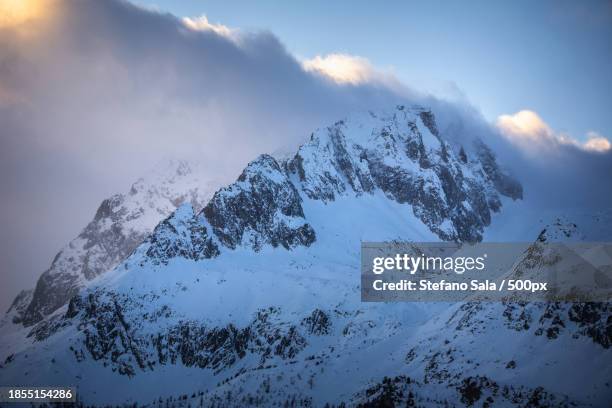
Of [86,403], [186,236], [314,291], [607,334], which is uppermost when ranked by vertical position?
[186,236]

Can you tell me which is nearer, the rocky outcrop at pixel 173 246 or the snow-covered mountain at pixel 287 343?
the snow-covered mountain at pixel 287 343

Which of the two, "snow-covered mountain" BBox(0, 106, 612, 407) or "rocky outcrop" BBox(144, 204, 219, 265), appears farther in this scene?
"rocky outcrop" BBox(144, 204, 219, 265)

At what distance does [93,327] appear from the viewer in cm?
16500

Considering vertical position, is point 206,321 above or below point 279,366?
above

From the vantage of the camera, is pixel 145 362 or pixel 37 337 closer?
pixel 145 362

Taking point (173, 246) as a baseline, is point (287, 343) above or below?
below

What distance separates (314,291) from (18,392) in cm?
8053

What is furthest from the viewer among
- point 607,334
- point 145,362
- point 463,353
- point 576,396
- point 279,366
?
point 145,362

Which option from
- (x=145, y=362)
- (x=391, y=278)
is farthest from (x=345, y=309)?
(x=145, y=362)

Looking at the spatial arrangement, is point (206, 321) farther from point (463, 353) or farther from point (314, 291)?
point (463, 353)

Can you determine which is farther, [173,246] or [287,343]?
[173,246]

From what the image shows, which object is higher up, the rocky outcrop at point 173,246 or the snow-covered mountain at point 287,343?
the rocky outcrop at point 173,246

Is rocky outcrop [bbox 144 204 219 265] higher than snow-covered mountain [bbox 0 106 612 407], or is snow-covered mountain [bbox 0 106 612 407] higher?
rocky outcrop [bbox 144 204 219 265]

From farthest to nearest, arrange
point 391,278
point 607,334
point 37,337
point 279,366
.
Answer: point 391,278, point 37,337, point 279,366, point 607,334
